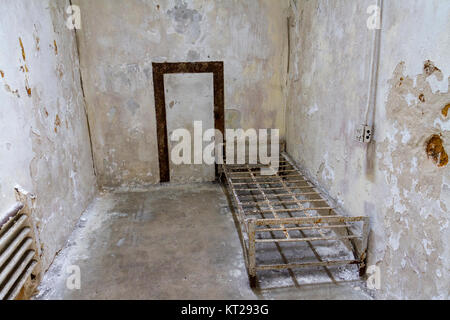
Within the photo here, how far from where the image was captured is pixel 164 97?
3826mm

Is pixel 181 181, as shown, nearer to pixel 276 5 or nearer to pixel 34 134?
pixel 34 134

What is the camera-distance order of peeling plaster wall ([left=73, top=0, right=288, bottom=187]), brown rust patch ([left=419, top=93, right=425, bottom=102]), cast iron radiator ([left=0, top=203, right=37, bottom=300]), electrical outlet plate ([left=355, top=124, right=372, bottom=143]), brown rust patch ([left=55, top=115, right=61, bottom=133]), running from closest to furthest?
brown rust patch ([left=419, top=93, right=425, bottom=102]), cast iron radiator ([left=0, top=203, right=37, bottom=300]), electrical outlet plate ([left=355, top=124, right=372, bottom=143]), brown rust patch ([left=55, top=115, right=61, bottom=133]), peeling plaster wall ([left=73, top=0, right=288, bottom=187])

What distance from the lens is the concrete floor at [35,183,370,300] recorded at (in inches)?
85.1

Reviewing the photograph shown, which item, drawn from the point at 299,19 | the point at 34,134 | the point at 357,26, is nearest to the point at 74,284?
the point at 34,134

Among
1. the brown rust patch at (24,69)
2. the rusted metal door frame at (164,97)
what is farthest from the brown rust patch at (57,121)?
the rusted metal door frame at (164,97)

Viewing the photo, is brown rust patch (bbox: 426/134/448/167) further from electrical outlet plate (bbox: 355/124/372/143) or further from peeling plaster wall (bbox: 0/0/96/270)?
peeling plaster wall (bbox: 0/0/96/270)

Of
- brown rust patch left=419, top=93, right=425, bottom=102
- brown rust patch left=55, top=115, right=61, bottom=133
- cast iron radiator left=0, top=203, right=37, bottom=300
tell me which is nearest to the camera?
brown rust patch left=419, top=93, right=425, bottom=102

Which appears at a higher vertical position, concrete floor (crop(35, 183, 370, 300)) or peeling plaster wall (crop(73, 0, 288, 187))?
peeling plaster wall (crop(73, 0, 288, 187))

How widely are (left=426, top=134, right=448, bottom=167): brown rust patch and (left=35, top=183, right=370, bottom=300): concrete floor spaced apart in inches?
41.2

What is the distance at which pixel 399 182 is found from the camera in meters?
1.86

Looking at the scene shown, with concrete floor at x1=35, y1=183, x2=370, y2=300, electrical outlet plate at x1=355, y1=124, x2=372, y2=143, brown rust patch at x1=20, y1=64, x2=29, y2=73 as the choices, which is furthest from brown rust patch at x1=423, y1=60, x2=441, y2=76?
brown rust patch at x1=20, y1=64, x2=29, y2=73

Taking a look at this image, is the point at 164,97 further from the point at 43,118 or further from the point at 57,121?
the point at 43,118

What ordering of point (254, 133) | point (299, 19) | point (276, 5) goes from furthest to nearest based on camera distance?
point (254, 133) < point (276, 5) < point (299, 19)
